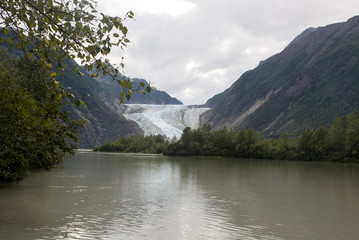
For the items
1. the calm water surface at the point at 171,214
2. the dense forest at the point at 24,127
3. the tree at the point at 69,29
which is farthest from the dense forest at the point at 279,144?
the tree at the point at 69,29

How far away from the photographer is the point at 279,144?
92125mm

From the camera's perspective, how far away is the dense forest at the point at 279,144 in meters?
76.1

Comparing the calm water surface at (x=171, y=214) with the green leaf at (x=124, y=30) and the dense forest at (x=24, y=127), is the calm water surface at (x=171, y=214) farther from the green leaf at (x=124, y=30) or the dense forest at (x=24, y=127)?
the green leaf at (x=124, y=30)

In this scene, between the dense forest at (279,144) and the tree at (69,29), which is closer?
the tree at (69,29)

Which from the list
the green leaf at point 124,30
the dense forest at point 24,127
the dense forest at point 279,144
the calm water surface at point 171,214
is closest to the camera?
the green leaf at point 124,30

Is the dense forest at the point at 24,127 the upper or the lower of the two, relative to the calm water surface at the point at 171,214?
upper

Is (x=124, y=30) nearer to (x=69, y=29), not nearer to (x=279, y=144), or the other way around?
(x=69, y=29)

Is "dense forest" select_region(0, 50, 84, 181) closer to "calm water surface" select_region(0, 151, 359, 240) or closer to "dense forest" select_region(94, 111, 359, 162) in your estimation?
"calm water surface" select_region(0, 151, 359, 240)

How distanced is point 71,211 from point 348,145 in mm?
70166

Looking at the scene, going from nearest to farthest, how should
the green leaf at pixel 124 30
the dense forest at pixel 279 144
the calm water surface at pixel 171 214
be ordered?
the green leaf at pixel 124 30
the calm water surface at pixel 171 214
the dense forest at pixel 279 144

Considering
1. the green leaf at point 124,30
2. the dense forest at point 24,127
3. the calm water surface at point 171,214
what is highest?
the green leaf at point 124,30

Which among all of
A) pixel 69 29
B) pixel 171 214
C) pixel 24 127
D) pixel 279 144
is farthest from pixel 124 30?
pixel 279 144

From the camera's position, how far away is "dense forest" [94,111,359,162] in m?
76.1

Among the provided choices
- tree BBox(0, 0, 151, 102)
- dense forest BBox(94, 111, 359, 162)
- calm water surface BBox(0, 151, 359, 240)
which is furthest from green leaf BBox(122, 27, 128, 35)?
dense forest BBox(94, 111, 359, 162)
